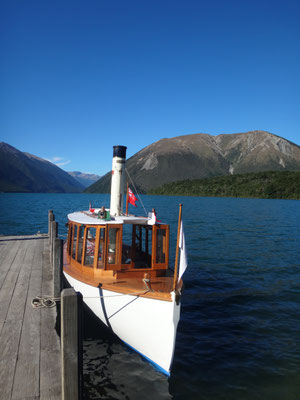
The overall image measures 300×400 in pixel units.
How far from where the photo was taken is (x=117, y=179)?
11102mm

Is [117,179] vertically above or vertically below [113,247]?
above

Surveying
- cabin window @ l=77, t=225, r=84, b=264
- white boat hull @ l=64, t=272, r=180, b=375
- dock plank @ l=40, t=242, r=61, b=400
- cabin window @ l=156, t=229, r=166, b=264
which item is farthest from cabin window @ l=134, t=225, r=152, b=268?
dock plank @ l=40, t=242, r=61, b=400

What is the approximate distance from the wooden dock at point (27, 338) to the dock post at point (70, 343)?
0.60 metres

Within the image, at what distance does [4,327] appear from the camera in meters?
7.24

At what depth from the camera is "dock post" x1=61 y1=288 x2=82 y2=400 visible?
4.60 m

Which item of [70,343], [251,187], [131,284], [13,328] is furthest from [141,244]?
[251,187]

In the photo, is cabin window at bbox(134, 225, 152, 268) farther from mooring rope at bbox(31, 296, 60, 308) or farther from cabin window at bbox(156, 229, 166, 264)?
mooring rope at bbox(31, 296, 60, 308)

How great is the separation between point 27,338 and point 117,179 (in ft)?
20.0

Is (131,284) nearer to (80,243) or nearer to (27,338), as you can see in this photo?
(27,338)

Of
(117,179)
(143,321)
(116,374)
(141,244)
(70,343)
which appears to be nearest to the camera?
(70,343)

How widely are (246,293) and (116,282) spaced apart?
7931 mm

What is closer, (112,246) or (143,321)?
(143,321)

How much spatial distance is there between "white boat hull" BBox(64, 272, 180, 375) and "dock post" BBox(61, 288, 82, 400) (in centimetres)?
278

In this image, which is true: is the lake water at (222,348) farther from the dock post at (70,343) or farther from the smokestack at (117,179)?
the smokestack at (117,179)
